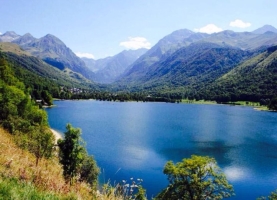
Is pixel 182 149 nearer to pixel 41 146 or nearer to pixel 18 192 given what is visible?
pixel 41 146

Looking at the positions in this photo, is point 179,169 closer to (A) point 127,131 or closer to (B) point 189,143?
(B) point 189,143

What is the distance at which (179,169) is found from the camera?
41.1m

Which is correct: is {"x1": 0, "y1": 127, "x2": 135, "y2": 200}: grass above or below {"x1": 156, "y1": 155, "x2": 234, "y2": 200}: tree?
above

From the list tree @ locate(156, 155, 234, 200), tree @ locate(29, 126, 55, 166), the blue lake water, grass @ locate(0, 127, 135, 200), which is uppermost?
grass @ locate(0, 127, 135, 200)

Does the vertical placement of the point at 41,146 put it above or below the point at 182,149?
above

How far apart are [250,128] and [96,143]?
82811mm

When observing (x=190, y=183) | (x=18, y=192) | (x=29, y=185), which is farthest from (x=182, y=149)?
(x=18, y=192)

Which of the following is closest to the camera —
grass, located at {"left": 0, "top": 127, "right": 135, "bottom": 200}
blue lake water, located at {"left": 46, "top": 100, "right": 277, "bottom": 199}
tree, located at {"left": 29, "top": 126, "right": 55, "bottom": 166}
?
grass, located at {"left": 0, "top": 127, "right": 135, "bottom": 200}

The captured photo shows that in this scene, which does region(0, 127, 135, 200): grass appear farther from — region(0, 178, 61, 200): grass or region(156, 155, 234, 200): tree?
region(156, 155, 234, 200): tree

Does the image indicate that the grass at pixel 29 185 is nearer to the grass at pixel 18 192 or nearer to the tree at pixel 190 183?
the grass at pixel 18 192

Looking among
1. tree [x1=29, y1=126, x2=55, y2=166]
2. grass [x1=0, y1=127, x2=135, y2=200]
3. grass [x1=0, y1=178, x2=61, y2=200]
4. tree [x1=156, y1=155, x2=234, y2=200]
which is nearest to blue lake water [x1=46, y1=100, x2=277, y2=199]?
tree [x1=156, y1=155, x2=234, y2=200]

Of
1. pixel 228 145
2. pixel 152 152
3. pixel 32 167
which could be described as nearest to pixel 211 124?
pixel 228 145

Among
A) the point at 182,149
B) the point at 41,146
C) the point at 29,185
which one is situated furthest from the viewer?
the point at 182,149

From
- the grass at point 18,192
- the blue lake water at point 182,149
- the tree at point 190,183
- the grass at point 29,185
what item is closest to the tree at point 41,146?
the grass at point 29,185
